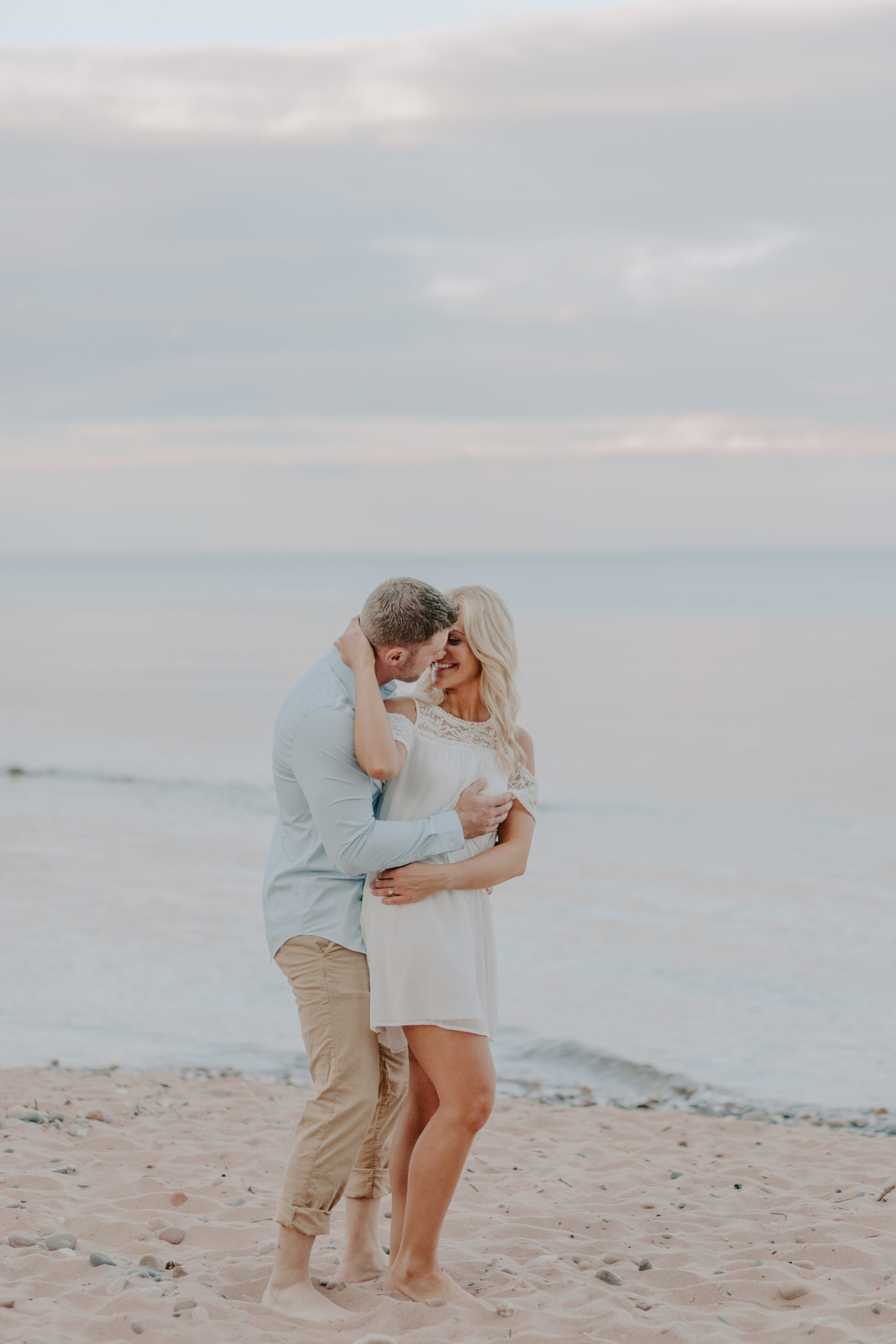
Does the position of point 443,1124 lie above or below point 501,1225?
above

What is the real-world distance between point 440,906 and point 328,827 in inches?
18.9

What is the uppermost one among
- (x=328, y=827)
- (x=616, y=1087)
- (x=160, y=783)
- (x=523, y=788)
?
(x=523, y=788)

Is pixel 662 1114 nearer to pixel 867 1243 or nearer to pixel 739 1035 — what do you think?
pixel 739 1035

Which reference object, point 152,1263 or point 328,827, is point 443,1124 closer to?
point 328,827

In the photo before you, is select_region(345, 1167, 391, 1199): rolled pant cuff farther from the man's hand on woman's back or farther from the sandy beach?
the man's hand on woman's back

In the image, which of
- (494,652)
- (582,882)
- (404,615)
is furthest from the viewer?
(582,882)

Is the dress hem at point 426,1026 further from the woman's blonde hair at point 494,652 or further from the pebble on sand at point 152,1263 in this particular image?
the pebble on sand at point 152,1263

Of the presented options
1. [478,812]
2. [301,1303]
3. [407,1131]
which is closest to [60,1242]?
[301,1303]

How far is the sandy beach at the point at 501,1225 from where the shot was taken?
392 cm

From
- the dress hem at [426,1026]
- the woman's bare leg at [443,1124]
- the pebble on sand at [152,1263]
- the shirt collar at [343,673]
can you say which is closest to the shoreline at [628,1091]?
the pebble on sand at [152,1263]

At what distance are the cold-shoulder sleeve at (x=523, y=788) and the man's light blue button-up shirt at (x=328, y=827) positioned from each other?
340 millimetres

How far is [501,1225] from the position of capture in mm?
5066

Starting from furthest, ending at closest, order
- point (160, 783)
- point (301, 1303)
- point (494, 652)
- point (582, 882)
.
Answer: point (160, 783) < point (582, 882) < point (494, 652) < point (301, 1303)

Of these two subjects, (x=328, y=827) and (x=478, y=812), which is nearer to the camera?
(x=328, y=827)
